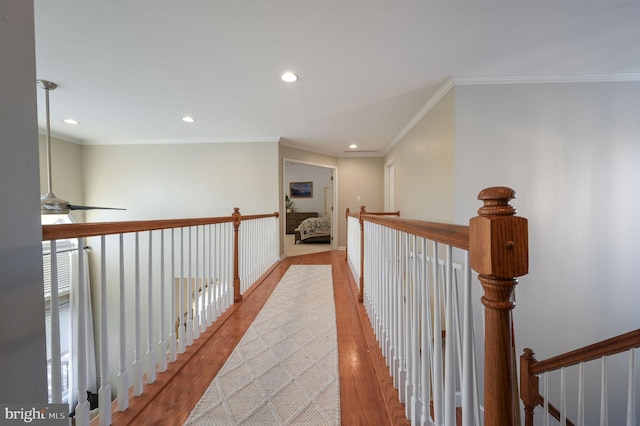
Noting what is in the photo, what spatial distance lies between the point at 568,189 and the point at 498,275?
9.49 ft

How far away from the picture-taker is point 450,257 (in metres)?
0.68

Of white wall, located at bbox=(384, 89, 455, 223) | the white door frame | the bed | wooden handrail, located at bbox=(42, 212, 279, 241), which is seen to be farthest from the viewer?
the bed

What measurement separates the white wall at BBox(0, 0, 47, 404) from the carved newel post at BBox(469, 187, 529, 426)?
43.4 inches

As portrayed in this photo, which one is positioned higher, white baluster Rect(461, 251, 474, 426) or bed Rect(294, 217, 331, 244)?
white baluster Rect(461, 251, 474, 426)

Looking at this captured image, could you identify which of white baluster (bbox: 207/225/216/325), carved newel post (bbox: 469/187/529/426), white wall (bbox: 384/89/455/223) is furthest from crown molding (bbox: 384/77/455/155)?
white baluster (bbox: 207/225/216/325)

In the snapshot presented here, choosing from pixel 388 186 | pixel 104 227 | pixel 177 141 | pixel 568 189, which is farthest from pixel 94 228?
pixel 388 186

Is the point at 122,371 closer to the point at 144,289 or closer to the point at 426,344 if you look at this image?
the point at 426,344

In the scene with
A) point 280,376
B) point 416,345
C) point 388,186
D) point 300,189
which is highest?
point 300,189

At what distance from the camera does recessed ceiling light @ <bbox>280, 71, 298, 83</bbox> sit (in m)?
2.36

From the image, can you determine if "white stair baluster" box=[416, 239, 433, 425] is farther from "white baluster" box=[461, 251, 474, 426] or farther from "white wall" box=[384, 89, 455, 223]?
"white wall" box=[384, 89, 455, 223]

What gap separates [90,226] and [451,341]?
4.21ft

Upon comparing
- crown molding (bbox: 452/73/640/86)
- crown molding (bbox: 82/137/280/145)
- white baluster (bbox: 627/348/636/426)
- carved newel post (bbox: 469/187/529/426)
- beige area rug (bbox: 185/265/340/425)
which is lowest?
beige area rug (bbox: 185/265/340/425)

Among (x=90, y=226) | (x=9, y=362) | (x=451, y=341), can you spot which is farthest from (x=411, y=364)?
(x=90, y=226)

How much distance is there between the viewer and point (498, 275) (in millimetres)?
425
